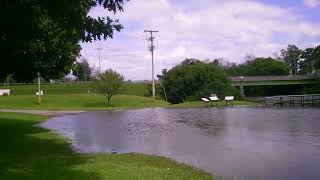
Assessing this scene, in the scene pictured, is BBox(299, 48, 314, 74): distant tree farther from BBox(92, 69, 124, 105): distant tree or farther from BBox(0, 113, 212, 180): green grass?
BBox(0, 113, 212, 180): green grass

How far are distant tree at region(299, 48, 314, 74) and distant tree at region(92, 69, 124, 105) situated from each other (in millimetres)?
89662

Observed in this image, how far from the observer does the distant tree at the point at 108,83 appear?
92.3 m

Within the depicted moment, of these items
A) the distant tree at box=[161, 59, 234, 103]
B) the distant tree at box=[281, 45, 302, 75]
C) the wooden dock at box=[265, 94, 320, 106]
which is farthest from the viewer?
the distant tree at box=[281, 45, 302, 75]

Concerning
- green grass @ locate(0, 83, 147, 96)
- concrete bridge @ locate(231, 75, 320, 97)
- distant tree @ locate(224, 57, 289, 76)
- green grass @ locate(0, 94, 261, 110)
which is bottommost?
green grass @ locate(0, 94, 261, 110)

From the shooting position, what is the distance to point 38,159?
18203mm

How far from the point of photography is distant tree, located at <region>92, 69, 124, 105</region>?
9230cm

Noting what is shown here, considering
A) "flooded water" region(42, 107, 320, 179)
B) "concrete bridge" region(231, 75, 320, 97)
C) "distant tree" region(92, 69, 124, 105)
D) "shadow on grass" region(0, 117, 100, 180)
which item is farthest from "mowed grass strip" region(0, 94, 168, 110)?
"shadow on grass" region(0, 117, 100, 180)

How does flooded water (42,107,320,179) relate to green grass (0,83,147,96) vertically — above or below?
below

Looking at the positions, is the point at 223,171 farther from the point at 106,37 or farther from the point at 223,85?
the point at 223,85

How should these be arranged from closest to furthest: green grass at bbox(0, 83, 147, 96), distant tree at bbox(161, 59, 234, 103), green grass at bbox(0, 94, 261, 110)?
green grass at bbox(0, 94, 261, 110), distant tree at bbox(161, 59, 234, 103), green grass at bbox(0, 83, 147, 96)

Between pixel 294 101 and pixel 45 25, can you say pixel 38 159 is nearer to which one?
pixel 45 25

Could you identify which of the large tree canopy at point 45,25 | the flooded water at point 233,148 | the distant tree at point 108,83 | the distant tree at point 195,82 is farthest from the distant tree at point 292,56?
the large tree canopy at point 45,25

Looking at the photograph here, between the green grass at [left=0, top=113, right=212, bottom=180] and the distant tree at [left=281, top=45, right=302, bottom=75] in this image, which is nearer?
the green grass at [left=0, top=113, right=212, bottom=180]

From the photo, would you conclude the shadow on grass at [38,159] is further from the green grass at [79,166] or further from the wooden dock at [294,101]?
the wooden dock at [294,101]
